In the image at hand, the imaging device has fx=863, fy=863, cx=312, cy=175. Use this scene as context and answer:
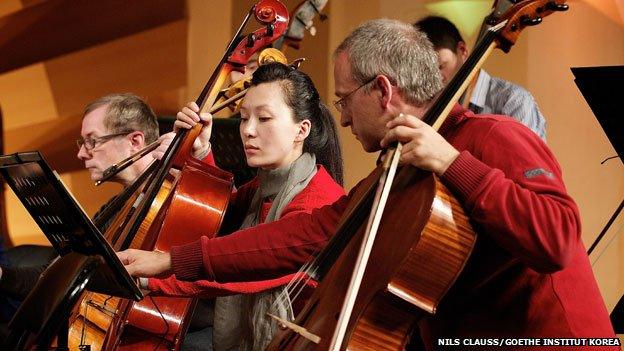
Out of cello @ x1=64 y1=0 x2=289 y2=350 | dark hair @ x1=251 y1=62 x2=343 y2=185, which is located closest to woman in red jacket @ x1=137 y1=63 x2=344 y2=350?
dark hair @ x1=251 y1=62 x2=343 y2=185

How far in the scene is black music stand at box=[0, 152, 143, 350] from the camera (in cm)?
146

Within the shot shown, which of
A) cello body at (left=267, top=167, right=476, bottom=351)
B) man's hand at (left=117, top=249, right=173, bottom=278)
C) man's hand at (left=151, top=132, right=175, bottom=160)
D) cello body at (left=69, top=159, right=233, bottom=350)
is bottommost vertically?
cello body at (left=69, top=159, right=233, bottom=350)

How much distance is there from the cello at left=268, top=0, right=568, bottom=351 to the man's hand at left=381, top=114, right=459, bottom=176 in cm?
2

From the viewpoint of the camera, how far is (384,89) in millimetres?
1576

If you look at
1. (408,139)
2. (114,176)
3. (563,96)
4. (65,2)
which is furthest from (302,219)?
(65,2)

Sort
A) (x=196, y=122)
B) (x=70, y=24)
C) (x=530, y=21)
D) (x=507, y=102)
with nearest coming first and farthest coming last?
(x=530, y=21), (x=196, y=122), (x=507, y=102), (x=70, y=24)

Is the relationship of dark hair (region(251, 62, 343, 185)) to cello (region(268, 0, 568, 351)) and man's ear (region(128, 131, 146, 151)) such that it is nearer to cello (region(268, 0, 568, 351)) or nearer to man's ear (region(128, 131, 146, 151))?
man's ear (region(128, 131, 146, 151))

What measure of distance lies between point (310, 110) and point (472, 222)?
1.19 m

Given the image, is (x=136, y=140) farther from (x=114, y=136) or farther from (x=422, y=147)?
(x=422, y=147)

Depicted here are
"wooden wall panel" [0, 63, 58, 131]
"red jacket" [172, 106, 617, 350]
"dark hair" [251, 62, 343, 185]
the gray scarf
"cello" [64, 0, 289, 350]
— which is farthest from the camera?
"wooden wall panel" [0, 63, 58, 131]

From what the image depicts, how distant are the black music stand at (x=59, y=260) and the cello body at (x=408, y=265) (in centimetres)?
40

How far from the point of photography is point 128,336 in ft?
7.69

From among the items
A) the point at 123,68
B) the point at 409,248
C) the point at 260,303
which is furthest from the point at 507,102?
the point at 123,68

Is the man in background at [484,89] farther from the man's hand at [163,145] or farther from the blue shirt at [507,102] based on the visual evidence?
the man's hand at [163,145]
